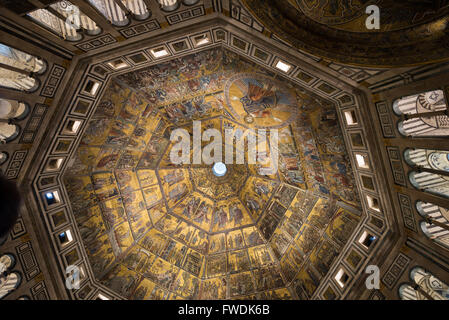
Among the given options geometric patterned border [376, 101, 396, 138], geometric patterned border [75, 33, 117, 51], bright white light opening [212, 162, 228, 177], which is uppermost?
geometric patterned border [75, 33, 117, 51]

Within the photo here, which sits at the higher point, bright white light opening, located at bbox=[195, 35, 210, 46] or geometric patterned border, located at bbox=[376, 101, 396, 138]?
bright white light opening, located at bbox=[195, 35, 210, 46]

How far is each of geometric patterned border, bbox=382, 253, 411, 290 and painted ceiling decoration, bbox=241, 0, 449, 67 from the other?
6511 mm

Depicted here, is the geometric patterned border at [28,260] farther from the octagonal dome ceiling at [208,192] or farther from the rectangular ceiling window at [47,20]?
the rectangular ceiling window at [47,20]

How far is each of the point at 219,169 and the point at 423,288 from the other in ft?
41.9

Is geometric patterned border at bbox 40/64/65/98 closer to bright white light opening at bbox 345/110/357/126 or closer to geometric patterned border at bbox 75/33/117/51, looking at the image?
geometric patterned border at bbox 75/33/117/51

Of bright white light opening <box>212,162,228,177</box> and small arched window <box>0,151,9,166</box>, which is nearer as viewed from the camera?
small arched window <box>0,151,9,166</box>

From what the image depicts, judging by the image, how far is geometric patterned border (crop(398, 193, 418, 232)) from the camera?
722 centimetres

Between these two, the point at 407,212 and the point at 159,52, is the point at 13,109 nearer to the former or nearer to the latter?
the point at 159,52

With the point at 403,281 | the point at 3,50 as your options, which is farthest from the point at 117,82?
the point at 403,281

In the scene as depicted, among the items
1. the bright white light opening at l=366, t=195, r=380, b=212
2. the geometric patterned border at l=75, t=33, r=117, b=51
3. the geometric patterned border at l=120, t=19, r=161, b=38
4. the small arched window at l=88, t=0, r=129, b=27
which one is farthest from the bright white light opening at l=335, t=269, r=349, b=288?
the geometric patterned border at l=75, t=33, r=117, b=51

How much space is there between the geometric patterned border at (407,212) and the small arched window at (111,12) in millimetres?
10911

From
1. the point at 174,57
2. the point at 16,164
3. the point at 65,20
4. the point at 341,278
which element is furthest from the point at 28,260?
the point at 341,278

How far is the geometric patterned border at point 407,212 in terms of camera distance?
7.22m

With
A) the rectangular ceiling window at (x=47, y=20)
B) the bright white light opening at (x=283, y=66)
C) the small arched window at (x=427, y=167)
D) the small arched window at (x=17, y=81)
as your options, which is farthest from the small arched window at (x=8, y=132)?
the small arched window at (x=427, y=167)
